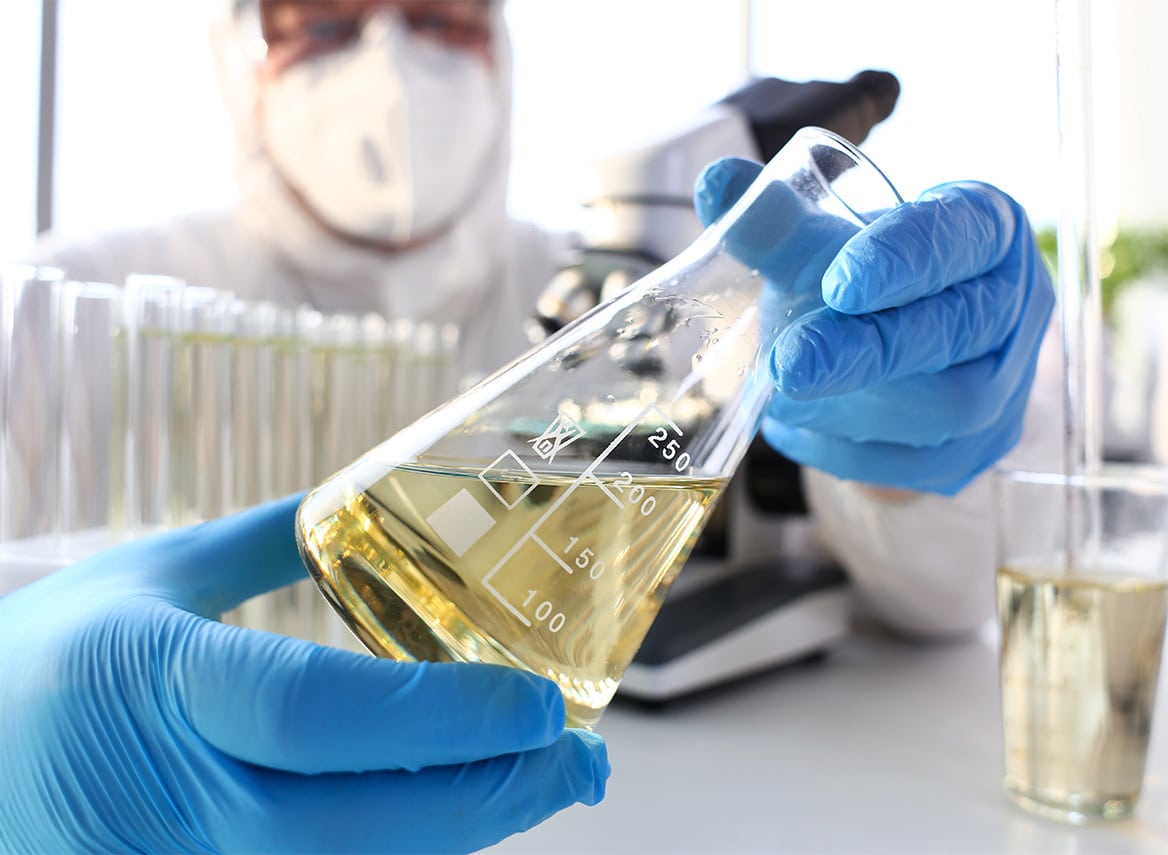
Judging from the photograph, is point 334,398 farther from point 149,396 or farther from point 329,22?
point 329,22

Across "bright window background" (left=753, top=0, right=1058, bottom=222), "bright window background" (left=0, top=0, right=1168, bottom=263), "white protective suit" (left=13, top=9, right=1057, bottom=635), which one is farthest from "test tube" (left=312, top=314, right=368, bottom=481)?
"bright window background" (left=753, top=0, right=1058, bottom=222)

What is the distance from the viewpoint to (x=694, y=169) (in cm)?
85

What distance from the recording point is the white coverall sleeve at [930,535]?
85cm

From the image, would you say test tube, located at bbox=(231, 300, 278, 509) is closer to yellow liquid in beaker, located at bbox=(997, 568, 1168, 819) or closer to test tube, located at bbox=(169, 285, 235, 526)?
test tube, located at bbox=(169, 285, 235, 526)

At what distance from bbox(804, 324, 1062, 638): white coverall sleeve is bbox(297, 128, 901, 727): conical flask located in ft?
1.53

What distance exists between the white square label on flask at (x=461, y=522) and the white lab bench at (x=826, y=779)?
0.26m

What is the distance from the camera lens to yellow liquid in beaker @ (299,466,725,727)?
13.3 inches

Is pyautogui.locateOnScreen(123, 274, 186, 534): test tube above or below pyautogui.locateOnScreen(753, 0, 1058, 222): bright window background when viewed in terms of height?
below

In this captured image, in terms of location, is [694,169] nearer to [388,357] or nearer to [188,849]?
[388,357]

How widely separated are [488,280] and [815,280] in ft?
3.47

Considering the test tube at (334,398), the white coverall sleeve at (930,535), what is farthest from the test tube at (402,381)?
the white coverall sleeve at (930,535)

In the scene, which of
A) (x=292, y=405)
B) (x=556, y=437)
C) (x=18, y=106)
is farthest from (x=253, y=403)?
(x=18, y=106)

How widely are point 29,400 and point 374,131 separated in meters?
0.65

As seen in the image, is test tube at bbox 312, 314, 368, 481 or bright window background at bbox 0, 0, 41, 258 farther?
bright window background at bbox 0, 0, 41, 258
